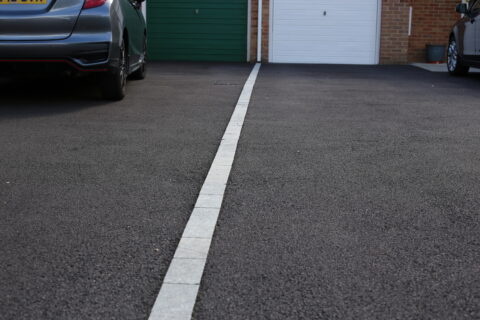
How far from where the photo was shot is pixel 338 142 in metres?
6.27

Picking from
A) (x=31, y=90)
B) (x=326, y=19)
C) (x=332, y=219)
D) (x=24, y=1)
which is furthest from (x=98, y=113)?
(x=326, y=19)

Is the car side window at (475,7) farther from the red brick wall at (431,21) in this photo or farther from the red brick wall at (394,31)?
the red brick wall at (431,21)

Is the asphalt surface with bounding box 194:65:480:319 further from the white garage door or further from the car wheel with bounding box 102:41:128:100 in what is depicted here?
the white garage door

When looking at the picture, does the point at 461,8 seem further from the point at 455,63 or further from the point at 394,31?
the point at 394,31

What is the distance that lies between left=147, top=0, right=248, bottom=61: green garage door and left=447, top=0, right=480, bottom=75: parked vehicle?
256 inches

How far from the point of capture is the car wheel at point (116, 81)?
27.4 feet

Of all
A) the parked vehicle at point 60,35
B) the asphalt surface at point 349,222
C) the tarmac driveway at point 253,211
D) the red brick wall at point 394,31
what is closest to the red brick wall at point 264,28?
the red brick wall at point 394,31

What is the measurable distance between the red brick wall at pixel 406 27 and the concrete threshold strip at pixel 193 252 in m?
13.8

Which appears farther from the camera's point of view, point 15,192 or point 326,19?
point 326,19

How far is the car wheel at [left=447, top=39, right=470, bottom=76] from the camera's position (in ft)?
45.0

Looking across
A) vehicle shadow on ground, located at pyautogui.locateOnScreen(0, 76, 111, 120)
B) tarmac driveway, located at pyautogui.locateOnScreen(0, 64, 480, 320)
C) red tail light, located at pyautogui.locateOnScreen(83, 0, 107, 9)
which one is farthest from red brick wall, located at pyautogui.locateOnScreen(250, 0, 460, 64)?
red tail light, located at pyautogui.locateOnScreen(83, 0, 107, 9)

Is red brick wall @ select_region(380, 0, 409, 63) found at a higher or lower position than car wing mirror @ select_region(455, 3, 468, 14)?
lower

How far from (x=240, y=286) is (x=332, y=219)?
1.12 meters

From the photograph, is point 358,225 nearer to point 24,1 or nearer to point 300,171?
point 300,171
